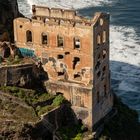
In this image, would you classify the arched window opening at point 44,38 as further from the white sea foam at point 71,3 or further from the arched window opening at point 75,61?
the white sea foam at point 71,3

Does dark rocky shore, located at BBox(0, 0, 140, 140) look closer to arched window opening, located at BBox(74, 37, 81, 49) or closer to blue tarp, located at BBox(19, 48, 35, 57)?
blue tarp, located at BBox(19, 48, 35, 57)

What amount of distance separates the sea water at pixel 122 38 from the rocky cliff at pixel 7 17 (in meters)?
22.1

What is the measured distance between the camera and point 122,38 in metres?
123

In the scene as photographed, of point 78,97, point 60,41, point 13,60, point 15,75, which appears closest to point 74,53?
point 60,41

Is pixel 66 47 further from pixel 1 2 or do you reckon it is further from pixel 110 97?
pixel 1 2

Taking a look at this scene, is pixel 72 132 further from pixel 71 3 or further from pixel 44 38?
pixel 71 3

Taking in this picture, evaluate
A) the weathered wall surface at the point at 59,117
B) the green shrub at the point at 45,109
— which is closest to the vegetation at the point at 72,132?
the weathered wall surface at the point at 59,117

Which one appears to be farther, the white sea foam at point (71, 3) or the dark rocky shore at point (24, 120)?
the white sea foam at point (71, 3)

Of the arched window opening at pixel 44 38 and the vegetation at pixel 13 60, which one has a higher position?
the arched window opening at pixel 44 38

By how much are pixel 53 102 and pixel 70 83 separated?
2.85m

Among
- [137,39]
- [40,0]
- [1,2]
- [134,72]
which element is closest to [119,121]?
[1,2]

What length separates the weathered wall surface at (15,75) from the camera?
241 feet

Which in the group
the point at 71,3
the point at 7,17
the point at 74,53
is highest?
the point at 7,17

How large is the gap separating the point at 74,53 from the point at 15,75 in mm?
6760
